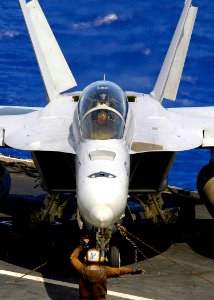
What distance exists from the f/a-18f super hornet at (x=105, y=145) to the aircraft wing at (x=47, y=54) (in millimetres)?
404

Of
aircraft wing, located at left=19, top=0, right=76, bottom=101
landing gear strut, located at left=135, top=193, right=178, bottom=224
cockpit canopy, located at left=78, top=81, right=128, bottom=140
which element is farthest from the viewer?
aircraft wing, located at left=19, top=0, right=76, bottom=101

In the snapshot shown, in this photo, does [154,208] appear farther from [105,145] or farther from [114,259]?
[105,145]

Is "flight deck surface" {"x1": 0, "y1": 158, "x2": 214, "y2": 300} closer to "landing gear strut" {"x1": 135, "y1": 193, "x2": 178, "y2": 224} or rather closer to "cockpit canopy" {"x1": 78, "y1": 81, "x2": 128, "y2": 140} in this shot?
"landing gear strut" {"x1": 135, "y1": 193, "x2": 178, "y2": 224}

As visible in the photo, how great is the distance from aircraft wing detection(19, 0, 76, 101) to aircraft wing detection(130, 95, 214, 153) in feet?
7.18

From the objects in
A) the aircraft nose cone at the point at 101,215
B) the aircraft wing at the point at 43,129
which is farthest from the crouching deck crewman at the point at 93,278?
the aircraft wing at the point at 43,129

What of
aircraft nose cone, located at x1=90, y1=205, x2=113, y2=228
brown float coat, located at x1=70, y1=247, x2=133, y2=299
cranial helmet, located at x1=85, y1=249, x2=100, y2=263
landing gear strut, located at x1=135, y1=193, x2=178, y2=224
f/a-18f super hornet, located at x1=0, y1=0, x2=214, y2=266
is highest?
f/a-18f super hornet, located at x1=0, y1=0, x2=214, y2=266

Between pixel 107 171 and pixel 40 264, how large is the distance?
9.86ft

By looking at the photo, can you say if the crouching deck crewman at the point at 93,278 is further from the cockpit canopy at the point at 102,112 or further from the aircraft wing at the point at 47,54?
the aircraft wing at the point at 47,54

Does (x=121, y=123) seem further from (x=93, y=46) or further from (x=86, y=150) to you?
(x=93, y=46)

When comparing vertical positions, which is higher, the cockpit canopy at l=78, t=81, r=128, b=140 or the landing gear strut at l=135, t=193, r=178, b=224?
the cockpit canopy at l=78, t=81, r=128, b=140

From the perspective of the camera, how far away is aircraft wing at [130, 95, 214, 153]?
1443 centimetres

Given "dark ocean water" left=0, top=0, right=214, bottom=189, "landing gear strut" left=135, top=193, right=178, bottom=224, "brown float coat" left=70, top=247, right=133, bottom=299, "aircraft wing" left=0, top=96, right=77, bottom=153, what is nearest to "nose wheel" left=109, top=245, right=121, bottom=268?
"landing gear strut" left=135, top=193, right=178, bottom=224

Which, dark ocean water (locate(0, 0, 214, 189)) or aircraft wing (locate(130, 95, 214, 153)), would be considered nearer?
aircraft wing (locate(130, 95, 214, 153))

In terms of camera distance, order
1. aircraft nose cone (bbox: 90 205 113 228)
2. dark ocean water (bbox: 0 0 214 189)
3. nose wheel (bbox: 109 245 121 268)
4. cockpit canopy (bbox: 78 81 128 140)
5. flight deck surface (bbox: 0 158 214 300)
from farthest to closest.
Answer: dark ocean water (bbox: 0 0 214 189) → nose wheel (bbox: 109 245 121 268) → cockpit canopy (bbox: 78 81 128 140) → flight deck surface (bbox: 0 158 214 300) → aircraft nose cone (bbox: 90 205 113 228)
